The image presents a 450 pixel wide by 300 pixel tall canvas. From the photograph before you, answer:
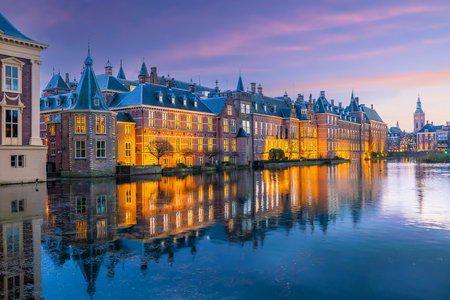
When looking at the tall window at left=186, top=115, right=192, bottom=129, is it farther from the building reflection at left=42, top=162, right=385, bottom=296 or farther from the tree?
the building reflection at left=42, top=162, right=385, bottom=296

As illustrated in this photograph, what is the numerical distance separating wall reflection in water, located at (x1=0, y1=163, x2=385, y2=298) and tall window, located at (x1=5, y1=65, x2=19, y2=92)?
14.1 meters

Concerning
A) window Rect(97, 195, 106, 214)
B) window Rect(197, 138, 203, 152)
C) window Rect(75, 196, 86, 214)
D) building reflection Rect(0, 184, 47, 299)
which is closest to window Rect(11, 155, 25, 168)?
window Rect(75, 196, 86, 214)

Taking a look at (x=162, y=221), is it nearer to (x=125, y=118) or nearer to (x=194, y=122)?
(x=125, y=118)

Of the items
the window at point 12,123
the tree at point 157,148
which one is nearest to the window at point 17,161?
the window at point 12,123

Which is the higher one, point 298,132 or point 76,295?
point 298,132

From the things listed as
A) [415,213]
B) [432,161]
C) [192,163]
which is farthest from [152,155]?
[432,161]

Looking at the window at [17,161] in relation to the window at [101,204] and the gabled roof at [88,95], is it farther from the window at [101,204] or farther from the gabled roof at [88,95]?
the window at [101,204]

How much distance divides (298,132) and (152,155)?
51089 mm

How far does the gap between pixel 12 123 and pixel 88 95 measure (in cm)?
1248

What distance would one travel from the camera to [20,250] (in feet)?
36.1

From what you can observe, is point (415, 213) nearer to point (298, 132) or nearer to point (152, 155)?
point (152, 155)

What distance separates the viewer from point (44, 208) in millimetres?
19000

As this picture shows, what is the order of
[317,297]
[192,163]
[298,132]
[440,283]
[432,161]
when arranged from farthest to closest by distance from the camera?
1. [298,132]
2. [432,161]
3. [192,163]
4. [440,283]
5. [317,297]

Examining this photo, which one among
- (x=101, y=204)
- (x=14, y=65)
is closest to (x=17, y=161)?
(x=14, y=65)
